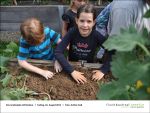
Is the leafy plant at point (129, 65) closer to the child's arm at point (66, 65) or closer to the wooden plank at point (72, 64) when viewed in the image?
the child's arm at point (66, 65)

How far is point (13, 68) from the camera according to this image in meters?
3.21

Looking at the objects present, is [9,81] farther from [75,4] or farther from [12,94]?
[75,4]

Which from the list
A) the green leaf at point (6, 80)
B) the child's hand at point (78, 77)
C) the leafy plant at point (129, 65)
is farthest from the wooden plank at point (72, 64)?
the leafy plant at point (129, 65)

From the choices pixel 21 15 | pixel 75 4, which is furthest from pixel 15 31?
pixel 75 4

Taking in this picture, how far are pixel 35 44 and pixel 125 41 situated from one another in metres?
1.44

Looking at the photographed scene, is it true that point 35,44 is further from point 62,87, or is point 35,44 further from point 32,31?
point 62,87

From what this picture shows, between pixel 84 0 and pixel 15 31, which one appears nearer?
pixel 84 0

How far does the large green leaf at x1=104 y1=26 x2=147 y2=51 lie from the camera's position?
75.3 inches

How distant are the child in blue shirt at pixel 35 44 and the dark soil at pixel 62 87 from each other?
58 millimetres

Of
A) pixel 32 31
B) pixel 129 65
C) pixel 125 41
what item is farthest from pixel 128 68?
pixel 32 31

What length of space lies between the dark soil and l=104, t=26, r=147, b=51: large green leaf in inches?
36.0

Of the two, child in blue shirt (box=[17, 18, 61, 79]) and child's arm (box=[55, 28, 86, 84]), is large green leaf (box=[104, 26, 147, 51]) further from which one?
child in blue shirt (box=[17, 18, 61, 79])

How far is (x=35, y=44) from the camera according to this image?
3.28 meters

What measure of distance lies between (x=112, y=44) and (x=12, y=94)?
0.85 metres
